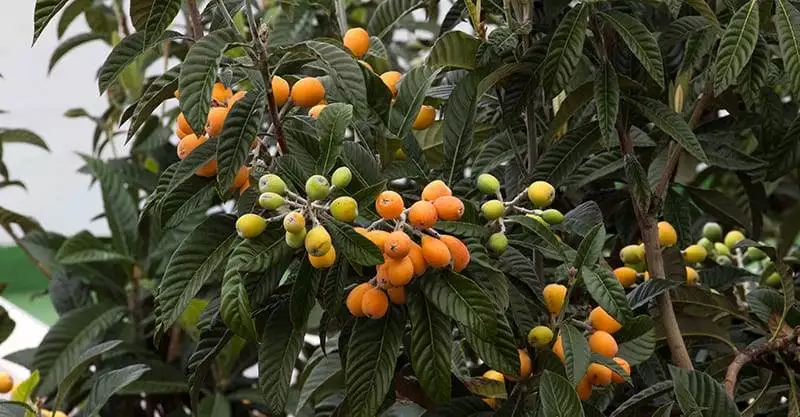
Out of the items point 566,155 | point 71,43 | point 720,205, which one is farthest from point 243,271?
point 71,43

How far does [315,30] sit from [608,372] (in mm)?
857

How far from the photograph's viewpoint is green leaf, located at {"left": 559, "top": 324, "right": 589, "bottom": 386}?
0.69 meters

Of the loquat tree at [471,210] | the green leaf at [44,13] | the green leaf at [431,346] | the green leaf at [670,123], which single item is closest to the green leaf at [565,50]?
the loquat tree at [471,210]

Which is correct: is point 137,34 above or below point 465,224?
above

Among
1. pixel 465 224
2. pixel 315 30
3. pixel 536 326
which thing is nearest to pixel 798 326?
pixel 536 326

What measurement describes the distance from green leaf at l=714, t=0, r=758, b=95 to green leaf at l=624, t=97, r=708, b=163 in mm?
57

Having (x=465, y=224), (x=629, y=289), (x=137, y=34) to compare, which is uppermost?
(x=137, y=34)

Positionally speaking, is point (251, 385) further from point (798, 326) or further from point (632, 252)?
point (798, 326)

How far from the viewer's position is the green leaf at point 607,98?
79 cm

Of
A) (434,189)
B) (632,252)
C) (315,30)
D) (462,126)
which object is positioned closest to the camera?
(434,189)

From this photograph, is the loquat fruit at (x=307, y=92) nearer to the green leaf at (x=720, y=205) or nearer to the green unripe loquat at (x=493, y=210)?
the green unripe loquat at (x=493, y=210)

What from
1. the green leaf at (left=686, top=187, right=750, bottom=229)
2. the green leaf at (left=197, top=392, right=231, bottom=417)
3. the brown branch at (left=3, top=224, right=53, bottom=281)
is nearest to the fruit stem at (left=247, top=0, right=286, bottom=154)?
the green leaf at (left=686, top=187, right=750, bottom=229)

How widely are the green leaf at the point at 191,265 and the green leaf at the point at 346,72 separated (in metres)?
0.13

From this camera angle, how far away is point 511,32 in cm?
81
